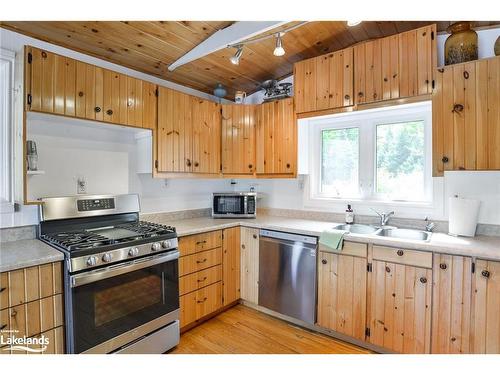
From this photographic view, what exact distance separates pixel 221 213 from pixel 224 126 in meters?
0.98

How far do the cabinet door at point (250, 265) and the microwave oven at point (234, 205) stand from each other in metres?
0.28

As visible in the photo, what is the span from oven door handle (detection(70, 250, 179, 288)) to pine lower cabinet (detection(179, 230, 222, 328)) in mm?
218

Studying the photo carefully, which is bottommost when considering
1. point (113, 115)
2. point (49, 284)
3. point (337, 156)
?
point (49, 284)

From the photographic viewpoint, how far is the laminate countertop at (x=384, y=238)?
5.40 ft

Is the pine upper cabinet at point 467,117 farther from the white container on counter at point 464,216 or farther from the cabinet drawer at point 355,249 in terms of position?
the cabinet drawer at point 355,249

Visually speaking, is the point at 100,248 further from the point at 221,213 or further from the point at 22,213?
the point at 221,213

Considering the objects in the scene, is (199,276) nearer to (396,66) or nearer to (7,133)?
(7,133)

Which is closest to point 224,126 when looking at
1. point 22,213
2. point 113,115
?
point 113,115

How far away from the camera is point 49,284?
150 centimetres

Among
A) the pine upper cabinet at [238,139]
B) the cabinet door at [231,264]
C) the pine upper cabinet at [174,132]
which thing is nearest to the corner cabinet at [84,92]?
the pine upper cabinet at [174,132]

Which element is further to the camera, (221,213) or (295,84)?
(221,213)

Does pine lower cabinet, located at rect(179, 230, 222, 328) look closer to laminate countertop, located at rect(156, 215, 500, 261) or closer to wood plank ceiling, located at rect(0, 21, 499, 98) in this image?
laminate countertop, located at rect(156, 215, 500, 261)
